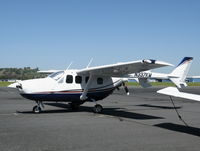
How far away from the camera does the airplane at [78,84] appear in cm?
1237

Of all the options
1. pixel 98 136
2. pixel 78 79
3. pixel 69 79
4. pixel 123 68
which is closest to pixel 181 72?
pixel 123 68

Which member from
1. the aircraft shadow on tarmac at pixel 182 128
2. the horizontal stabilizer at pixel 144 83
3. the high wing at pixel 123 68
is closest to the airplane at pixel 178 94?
the aircraft shadow on tarmac at pixel 182 128

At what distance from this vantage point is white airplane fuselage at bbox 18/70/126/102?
12424 mm

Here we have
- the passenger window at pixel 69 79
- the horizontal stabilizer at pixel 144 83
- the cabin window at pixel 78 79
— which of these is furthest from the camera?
the horizontal stabilizer at pixel 144 83

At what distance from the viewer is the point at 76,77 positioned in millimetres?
13727

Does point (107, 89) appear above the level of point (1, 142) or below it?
above

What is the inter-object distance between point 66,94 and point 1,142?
668cm

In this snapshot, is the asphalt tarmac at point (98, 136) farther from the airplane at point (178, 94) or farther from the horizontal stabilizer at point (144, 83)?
the horizontal stabilizer at point (144, 83)

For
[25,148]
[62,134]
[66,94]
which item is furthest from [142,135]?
[66,94]

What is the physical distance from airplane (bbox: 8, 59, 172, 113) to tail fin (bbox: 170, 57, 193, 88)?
4851mm

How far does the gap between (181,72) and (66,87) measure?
27.3 feet

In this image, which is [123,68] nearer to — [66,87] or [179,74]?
[66,87]

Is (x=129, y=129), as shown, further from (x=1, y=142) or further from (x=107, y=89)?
(x=107, y=89)

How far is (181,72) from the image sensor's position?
18.1m
